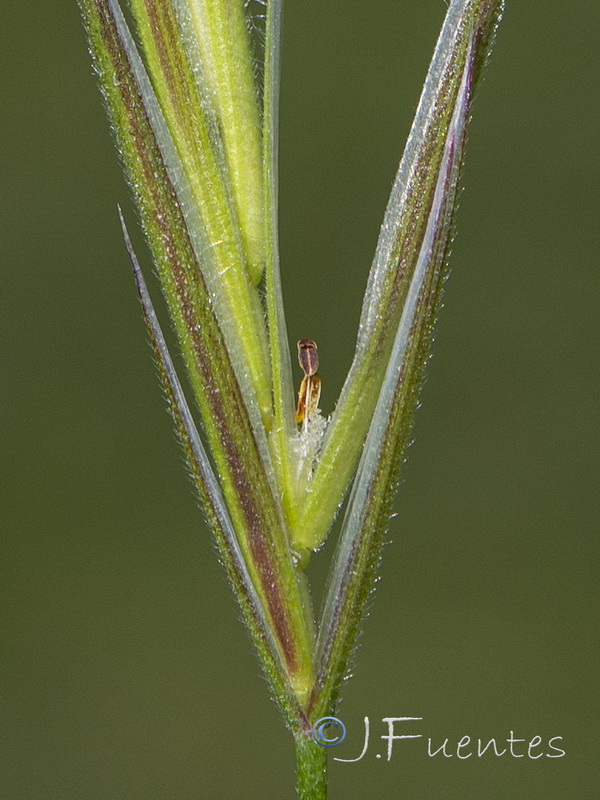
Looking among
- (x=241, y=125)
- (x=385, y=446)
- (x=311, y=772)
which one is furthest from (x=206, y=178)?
(x=311, y=772)

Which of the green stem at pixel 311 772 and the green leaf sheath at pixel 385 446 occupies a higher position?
the green leaf sheath at pixel 385 446

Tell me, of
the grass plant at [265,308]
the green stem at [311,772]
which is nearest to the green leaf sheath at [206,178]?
the grass plant at [265,308]

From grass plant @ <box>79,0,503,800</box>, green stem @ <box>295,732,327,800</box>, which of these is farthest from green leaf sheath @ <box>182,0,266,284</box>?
green stem @ <box>295,732,327,800</box>

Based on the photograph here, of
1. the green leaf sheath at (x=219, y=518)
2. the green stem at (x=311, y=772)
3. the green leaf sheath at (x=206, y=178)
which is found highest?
the green leaf sheath at (x=206, y=178)

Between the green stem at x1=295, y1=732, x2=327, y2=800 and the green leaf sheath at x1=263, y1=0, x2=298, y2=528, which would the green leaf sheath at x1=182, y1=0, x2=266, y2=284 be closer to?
the green leaf sheath at x1=263, y1=0, x2=298, y2=528

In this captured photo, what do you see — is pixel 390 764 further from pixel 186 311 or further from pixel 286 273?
pixel 186 311

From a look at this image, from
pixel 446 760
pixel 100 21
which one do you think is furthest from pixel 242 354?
pixel 446 760

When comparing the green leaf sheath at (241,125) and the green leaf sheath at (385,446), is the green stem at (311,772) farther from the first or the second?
the green leaf sheath at (241,125)
